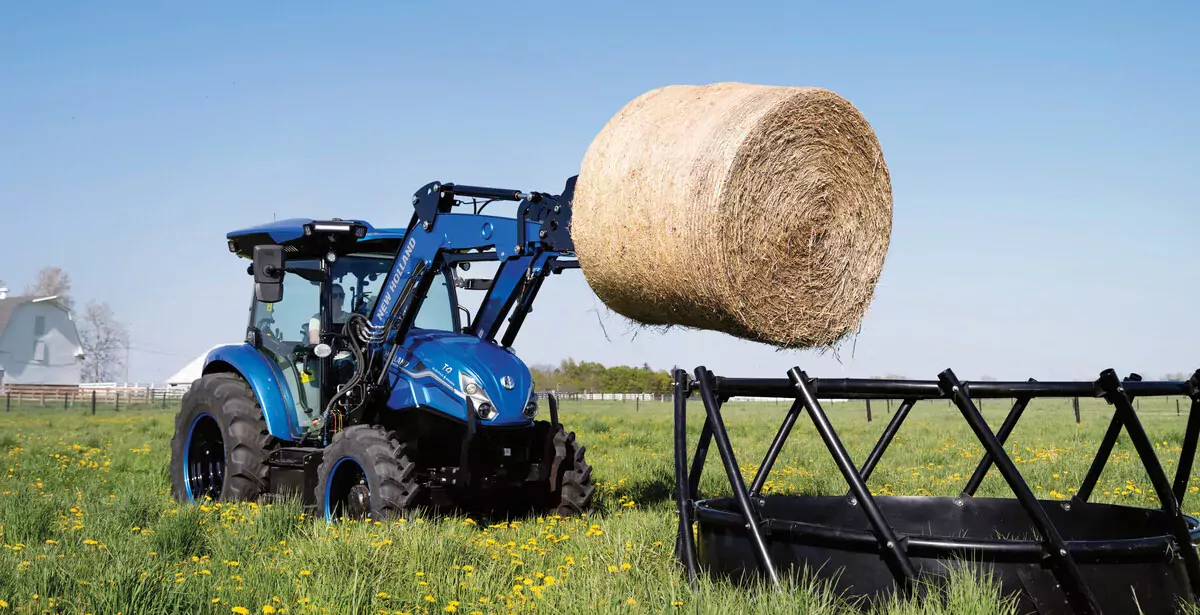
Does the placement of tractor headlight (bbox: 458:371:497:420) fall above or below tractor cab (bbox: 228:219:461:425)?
below

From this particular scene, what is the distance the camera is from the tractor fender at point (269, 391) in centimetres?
884

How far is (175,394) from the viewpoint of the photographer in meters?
56.6

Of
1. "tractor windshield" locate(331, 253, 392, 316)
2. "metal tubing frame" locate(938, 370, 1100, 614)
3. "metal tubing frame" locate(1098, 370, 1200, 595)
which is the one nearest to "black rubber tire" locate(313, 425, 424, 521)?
"tractor windshield" locate(331, 253, 392, 316)

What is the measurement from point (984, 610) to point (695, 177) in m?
2.43

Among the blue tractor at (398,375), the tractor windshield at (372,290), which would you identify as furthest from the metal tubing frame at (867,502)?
the tractor windshield at (372,290)

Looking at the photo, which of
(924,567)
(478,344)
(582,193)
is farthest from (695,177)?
(478,344)

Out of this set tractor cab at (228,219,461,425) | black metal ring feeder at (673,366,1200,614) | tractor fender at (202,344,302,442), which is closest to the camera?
black metal ring feeder at (673,366,1200,614)

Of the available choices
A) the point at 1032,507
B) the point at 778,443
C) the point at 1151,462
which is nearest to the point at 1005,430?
the point at 778,443

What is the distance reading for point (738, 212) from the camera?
5.03 metres

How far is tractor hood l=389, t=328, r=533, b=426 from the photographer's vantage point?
7.80 meters

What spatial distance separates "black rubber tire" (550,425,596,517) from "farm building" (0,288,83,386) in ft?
213

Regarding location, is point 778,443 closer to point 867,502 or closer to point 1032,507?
point 867,502

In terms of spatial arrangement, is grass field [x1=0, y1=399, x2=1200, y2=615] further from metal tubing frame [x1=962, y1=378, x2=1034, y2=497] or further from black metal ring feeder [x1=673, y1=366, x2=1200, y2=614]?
metal tubing frame [x1=962, y1=378, x2=1034, y2=497]

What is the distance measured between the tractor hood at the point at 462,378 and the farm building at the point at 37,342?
64.6m
